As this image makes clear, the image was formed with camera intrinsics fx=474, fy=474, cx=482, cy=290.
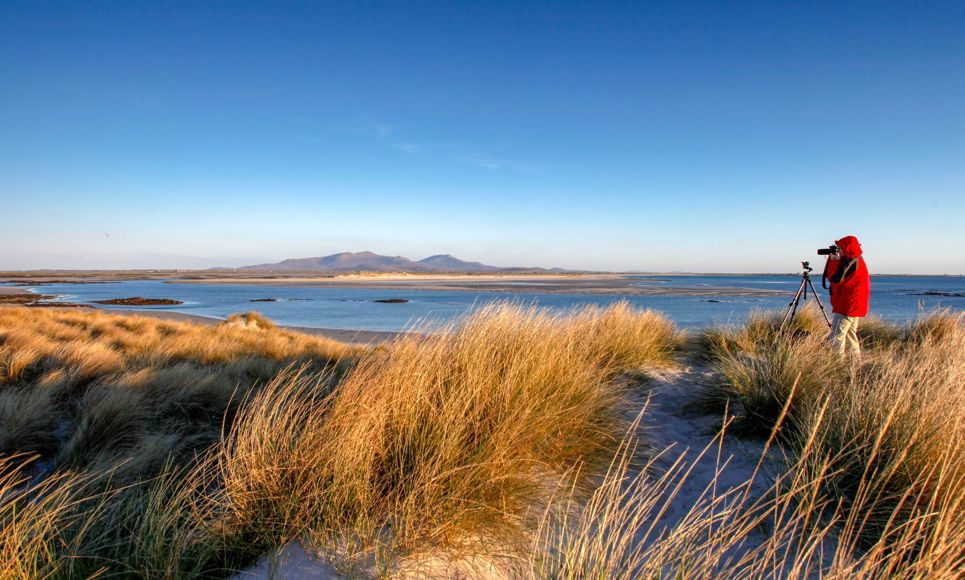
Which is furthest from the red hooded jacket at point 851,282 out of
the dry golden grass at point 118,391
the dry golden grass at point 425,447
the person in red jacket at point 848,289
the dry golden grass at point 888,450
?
the dry golden grass at point 118,391

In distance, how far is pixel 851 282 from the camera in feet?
20.6

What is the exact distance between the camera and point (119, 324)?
38.7 ft

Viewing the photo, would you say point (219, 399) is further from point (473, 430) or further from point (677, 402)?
point (677, 402)

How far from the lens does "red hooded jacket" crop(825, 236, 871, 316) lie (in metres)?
6.21

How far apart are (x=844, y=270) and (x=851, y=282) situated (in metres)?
0.18

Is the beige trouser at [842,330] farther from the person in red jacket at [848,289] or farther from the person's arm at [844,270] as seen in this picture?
the person's arm at [844,270]

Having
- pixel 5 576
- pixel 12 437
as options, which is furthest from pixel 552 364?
pixel 12 437

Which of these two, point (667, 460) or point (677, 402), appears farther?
point (677, 402)

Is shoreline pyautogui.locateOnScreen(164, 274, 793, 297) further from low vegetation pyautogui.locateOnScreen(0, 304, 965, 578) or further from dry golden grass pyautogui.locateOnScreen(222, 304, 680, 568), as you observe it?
dry golden grass pyautogui.locateOnScreen(222, 304, 680, 568)

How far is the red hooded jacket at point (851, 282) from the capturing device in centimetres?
621

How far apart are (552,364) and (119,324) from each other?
12.2 metres

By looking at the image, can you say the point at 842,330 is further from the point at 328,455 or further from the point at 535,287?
the point at 535,287

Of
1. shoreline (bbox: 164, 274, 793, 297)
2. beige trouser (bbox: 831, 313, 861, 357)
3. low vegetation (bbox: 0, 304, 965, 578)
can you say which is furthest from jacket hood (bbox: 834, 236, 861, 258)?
shoreline (bbox: 164, 274, 793, 297)

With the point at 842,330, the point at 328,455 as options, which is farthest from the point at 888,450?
the point at 842,330
